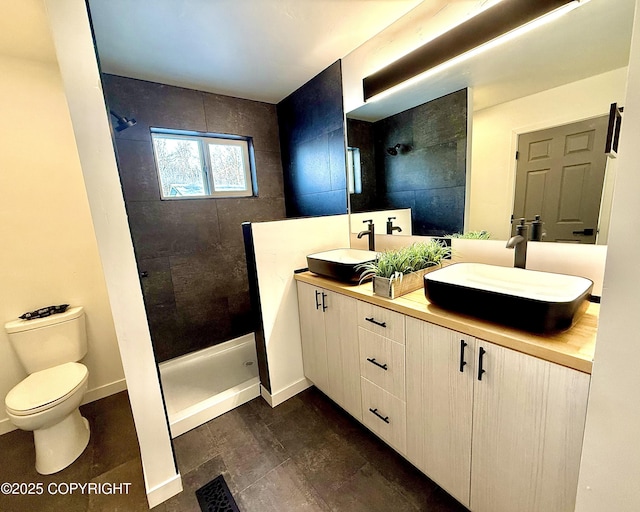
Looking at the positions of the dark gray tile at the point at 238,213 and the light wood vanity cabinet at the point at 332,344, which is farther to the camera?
the dark gray tile at the point at 238,213

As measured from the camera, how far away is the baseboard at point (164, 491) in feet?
4.10

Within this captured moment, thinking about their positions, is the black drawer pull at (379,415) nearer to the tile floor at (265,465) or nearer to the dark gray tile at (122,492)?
the tile floor at (265,465)

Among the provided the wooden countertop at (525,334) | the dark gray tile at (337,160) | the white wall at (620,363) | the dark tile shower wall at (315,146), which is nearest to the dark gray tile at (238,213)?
the dark tile shower wall at (315,146)

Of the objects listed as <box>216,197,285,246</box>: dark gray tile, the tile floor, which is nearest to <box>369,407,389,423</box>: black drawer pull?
the tile floor

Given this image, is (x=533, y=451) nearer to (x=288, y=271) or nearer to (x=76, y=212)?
(x=288, y=271)

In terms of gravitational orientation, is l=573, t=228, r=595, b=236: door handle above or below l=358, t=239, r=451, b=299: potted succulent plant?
above

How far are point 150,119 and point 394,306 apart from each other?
7.40 ft

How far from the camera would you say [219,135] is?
237 cm

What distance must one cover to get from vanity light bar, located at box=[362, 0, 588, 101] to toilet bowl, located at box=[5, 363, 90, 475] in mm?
2554

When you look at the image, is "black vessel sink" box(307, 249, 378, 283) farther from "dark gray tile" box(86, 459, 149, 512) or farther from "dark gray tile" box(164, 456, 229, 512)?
"dark gray tile" box(86, 459, 149, 512)

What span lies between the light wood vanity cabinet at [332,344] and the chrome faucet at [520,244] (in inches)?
30.7

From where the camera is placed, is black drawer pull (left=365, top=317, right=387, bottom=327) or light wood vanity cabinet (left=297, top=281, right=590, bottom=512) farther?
black drawer pull (left=365, top=317, right=387, bottom=327)

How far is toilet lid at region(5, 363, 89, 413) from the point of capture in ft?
4.48

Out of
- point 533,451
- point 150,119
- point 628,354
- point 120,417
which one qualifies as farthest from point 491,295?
point 150,119
